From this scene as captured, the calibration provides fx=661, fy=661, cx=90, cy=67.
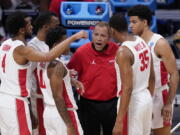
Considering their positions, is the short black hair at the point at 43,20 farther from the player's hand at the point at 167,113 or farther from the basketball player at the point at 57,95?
the player's hand at the point at 167,113

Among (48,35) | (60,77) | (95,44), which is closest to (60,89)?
(60,77)

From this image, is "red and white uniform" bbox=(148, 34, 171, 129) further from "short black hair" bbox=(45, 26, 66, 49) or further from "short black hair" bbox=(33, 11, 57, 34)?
"short black hair" bbox=(33, 11, 57, 34)

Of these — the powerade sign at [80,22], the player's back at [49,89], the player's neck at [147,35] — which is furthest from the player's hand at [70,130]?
the powerade sign at [80,22]

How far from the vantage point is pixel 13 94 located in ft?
19.5

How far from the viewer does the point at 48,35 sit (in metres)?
5.77

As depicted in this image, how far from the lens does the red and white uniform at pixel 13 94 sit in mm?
5879

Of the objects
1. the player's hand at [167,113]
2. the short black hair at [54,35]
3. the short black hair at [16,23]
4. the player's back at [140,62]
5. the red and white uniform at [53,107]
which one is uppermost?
the short black hair at [16,23]

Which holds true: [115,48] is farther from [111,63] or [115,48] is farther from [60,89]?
[60,89]

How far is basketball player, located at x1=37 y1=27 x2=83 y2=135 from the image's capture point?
5555mm

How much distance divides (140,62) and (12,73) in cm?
114

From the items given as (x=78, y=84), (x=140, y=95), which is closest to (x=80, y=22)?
(x=78, y=84)

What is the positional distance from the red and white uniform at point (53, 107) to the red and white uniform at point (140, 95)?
47cm

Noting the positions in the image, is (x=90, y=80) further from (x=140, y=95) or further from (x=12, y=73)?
(x=12, y=73)

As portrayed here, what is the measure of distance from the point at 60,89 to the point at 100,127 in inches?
44.8
